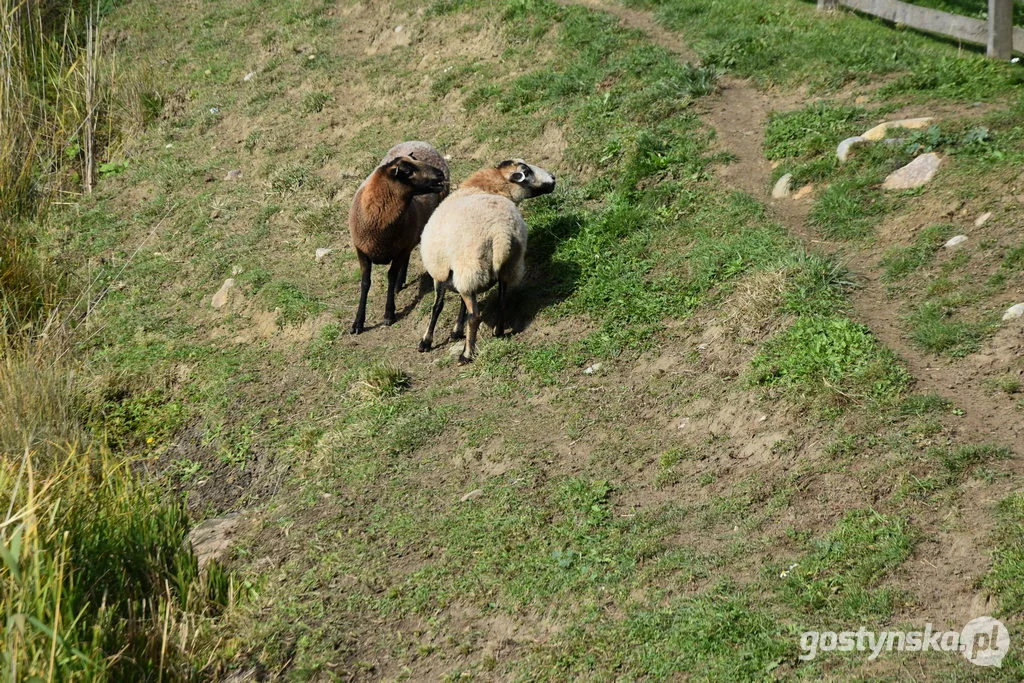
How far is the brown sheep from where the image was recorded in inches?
321

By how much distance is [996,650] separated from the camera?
366 centimetres

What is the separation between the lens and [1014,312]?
5.65m

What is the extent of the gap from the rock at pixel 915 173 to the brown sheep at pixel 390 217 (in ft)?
11.8

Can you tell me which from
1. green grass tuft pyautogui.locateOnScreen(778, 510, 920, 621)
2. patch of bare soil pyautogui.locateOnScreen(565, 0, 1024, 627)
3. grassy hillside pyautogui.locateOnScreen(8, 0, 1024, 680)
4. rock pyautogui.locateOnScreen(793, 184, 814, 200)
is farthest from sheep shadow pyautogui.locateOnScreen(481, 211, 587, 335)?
green grass tuft pyautogui.locateOnScreen(778, 510, 920, 621)

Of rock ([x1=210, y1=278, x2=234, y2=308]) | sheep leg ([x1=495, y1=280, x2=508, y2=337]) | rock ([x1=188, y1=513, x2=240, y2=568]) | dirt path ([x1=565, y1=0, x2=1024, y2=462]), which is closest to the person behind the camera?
dirt path ([x1=565, y1=0, x2=1024, y2=462])

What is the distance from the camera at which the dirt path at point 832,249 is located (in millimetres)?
5059

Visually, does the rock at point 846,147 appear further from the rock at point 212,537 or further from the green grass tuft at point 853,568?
the rock at point 212,537

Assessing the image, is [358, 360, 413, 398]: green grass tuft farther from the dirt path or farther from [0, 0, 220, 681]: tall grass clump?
the dirt path

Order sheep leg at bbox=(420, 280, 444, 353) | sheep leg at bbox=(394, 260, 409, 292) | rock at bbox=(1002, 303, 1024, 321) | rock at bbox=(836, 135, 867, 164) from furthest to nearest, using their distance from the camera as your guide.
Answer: sheep leg at bbox=(394, 260, 409, 292) → rock at bbox=(836, 135, 867, 164) → sheep leg at bbox=(420, 280, 444, 353) → rock at bbox=(1002, 303, 1024, 321)

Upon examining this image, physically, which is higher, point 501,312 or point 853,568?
point 853,568

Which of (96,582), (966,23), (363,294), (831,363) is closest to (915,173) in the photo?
(831,363)

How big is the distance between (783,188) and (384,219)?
3283 mm

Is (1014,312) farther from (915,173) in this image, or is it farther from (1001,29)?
(1001,29)

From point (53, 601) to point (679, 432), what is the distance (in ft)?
11.4
